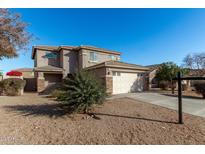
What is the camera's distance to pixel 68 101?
516 cm

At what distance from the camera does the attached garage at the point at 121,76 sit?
12.5 metres

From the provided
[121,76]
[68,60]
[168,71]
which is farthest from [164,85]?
[68,60]

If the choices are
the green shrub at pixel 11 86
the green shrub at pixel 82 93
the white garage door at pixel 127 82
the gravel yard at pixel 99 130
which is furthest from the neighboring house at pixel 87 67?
the gravel yard at pixel 99 130

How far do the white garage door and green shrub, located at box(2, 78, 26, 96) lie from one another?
10143mm

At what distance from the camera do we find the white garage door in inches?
513

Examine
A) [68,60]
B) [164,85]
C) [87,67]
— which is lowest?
[164,85]

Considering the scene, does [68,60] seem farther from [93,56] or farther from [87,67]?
[93,56]

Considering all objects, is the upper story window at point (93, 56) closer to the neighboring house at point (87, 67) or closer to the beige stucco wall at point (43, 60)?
the neighboring house at point (87, 67)

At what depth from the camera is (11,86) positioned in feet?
39.1

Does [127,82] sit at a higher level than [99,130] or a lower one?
higher

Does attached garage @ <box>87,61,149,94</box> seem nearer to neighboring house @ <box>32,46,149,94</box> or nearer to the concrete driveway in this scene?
neighboring house @ <box>32,46,149,94</box>

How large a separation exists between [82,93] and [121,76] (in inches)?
351
